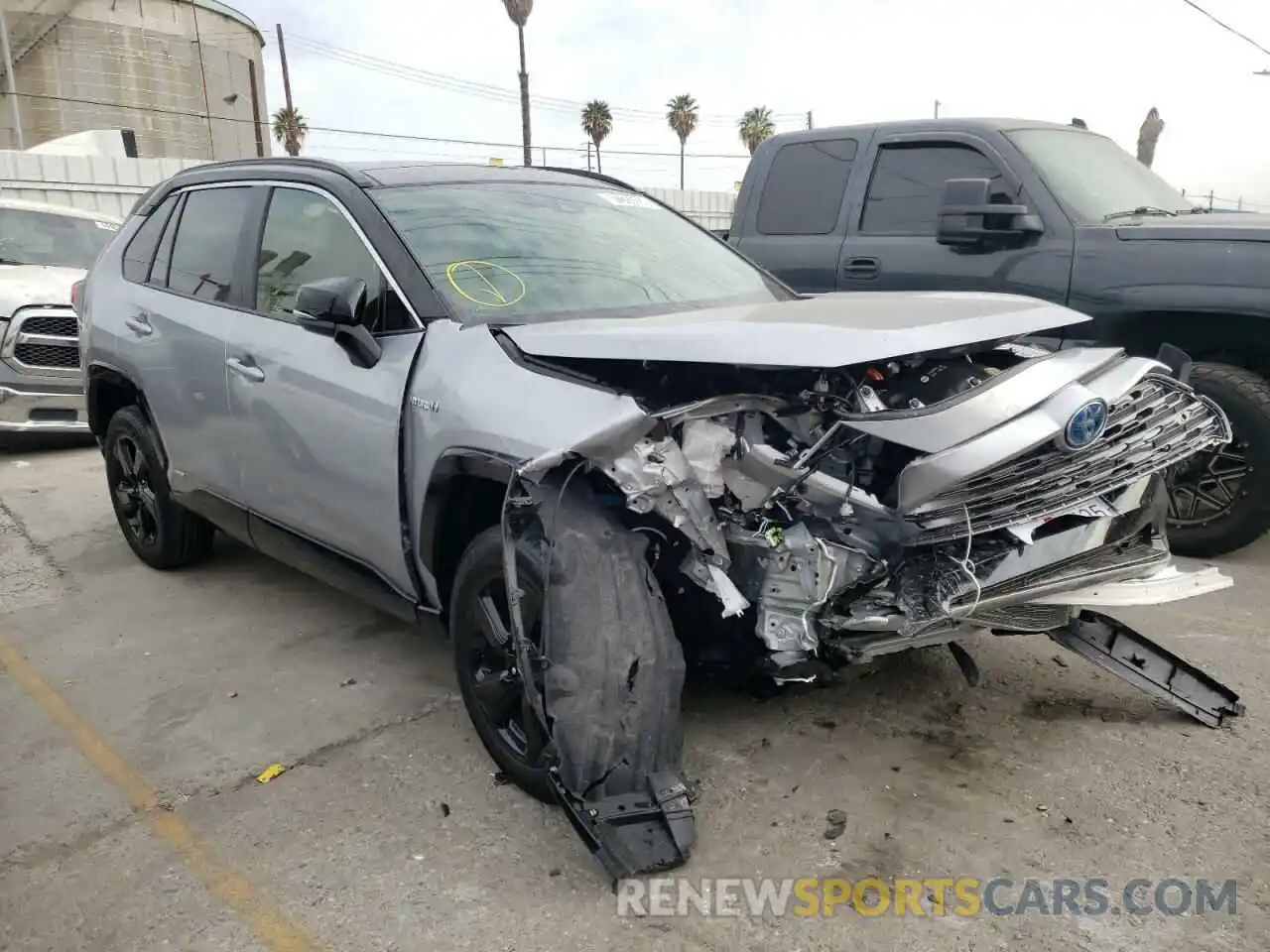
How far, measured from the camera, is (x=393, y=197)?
139 inches

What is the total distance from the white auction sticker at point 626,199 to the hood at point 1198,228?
231cm

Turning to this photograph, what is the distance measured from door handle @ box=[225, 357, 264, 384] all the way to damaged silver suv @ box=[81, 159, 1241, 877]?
2 centimetres

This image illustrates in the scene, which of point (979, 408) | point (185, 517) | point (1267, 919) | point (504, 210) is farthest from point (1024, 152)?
point (185, 517)

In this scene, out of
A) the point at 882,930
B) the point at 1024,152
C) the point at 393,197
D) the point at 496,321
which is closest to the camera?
the point at 882,930

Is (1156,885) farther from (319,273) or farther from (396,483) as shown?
(319,273)

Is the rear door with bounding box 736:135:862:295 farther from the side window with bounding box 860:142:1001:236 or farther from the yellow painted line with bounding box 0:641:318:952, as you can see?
the yellow painted line with bounding box 0:641:318:952

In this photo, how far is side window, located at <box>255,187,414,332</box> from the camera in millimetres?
3344

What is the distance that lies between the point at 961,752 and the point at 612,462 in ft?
4.93

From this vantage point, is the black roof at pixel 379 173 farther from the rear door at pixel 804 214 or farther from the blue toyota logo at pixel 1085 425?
the blue toyota logo at pixel 1085 425

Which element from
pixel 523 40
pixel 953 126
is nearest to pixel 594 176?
pixel 953 126

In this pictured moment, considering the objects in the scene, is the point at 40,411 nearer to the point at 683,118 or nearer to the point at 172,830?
the point at 172,830

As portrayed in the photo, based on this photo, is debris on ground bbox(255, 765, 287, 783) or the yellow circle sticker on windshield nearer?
debris on ground bbox(255, 765, 287, 783)

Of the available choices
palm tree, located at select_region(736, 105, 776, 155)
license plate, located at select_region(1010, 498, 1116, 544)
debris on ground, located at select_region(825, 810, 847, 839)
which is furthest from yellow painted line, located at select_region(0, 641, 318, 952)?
palm tree, located at select_region(736, 105, 776, 155)

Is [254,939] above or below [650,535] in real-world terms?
below
